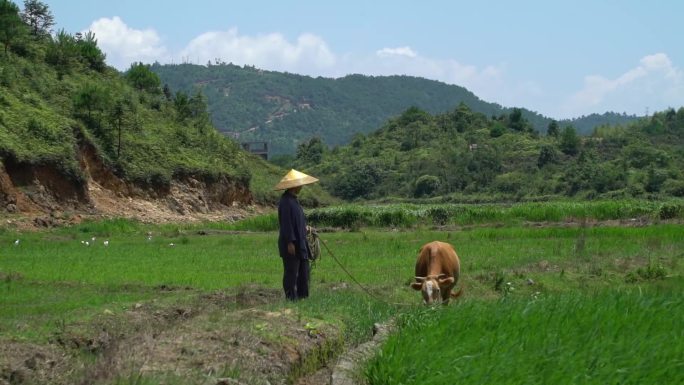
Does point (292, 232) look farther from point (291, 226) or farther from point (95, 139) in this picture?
point (95, 139)

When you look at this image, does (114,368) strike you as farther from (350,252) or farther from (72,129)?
(72,129)

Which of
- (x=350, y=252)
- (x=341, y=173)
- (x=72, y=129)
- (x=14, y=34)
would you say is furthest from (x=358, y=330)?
(x=341, y=173)

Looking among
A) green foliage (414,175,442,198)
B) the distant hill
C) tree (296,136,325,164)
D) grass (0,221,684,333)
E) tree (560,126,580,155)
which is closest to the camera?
grass (0,221,684,333)

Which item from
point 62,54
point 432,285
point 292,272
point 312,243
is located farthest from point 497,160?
point 292,272

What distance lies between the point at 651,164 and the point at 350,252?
40.8 m

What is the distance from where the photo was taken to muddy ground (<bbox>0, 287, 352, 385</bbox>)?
6504 mm

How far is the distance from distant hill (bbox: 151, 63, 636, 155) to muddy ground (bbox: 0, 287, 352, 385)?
461ft

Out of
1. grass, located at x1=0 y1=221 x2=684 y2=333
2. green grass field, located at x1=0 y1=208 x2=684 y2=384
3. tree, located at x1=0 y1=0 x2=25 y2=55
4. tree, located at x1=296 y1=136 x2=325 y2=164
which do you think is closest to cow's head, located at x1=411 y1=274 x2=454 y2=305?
green grass field, located at x1=0 y1=208 x2=684 y2=384

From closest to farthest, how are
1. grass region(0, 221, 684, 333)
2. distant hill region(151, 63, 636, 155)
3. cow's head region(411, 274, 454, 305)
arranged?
cow's head region(411, 274, 454, 305)
grass region(0, 221, 684, 333)
distant hill region(151, 63, 636, 155)

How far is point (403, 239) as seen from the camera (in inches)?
1095

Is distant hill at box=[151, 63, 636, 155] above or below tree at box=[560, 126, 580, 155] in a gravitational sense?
above

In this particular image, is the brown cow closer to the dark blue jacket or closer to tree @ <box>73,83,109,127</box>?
the dark blue jacket

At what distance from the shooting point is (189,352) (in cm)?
720

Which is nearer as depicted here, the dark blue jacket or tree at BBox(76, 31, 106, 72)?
the dark blue jacket
